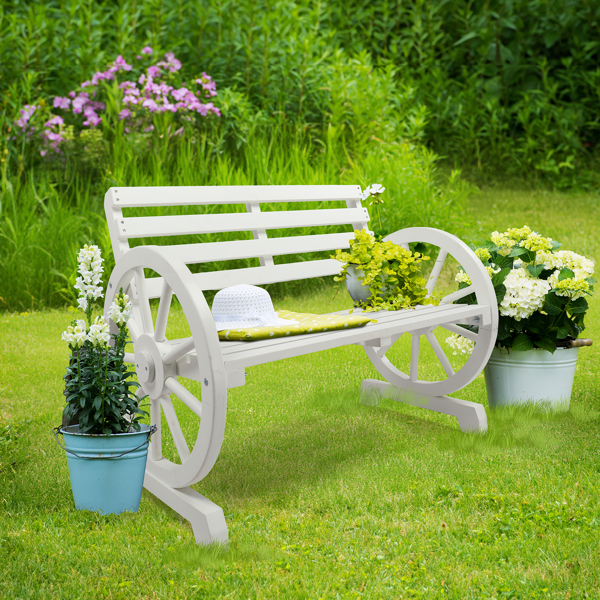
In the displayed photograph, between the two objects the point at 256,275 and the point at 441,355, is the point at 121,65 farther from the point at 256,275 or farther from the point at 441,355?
the point at 441,355

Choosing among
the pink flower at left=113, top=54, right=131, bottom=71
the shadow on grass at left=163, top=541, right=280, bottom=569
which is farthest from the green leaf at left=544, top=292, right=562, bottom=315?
the pink flower at left=113, top=54, right=131, bottom=71

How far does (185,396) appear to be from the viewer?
7.00ft

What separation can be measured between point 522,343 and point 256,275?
121 cm

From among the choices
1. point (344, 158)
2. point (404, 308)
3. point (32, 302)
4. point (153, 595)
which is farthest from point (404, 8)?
point (153, 595)

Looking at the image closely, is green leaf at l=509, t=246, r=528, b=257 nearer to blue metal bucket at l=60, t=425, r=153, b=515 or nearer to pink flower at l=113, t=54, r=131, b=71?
blue metal bucket at l=60, t=425, r=153, b=515

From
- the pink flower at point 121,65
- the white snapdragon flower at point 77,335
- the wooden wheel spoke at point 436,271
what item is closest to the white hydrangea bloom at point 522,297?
the wooden wheel spoke at point 436,271

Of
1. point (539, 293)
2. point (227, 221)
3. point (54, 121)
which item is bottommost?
point (539, 293)

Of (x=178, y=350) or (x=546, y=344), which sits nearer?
(x=178, y=350)

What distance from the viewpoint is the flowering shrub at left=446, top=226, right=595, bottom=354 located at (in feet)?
9.76

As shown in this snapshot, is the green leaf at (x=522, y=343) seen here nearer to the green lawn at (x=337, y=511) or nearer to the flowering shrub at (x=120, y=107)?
the green lawn at (x=337, y=511)

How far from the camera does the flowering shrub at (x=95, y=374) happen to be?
223 cm

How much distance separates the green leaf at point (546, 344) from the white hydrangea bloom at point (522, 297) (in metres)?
0.13

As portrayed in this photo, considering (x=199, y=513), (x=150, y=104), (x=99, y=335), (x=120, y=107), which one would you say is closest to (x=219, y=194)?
(x=99, y=335)

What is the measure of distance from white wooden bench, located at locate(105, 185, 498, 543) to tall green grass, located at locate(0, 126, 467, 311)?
217 centimetres
